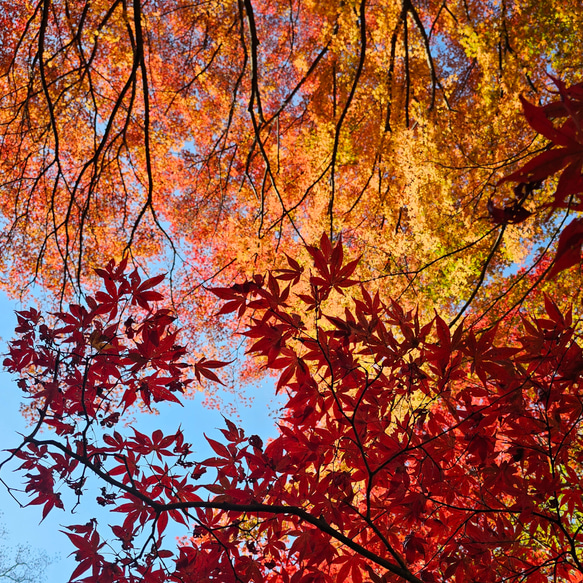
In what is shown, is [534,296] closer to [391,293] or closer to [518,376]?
[391,293]

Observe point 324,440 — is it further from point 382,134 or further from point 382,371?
point 382,134

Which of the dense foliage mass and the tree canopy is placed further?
the dense foliage mass

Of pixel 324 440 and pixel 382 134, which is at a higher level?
pixel 382 134

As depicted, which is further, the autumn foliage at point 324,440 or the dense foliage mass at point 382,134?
the dense foliage mass at point 382,134

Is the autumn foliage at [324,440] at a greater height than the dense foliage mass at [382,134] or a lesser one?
lesser

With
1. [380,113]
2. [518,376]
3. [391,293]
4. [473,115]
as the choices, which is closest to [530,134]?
[473,115]

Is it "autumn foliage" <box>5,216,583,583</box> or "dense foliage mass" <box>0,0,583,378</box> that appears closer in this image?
"autumn foliage" <box>5,216,583,583</box>

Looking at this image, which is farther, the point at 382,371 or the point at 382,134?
the point at 382,134

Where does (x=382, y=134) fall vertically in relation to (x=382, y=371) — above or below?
above

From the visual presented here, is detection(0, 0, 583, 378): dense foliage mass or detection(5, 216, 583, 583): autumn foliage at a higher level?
detection(0, 0, 583, 378): dense foliage mass

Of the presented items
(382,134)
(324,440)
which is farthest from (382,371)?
(382,134)

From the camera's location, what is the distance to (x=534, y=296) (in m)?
5.99

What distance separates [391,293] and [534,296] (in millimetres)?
1995

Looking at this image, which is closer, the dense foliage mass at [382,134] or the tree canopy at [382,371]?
the tree canopy at [382,371]
